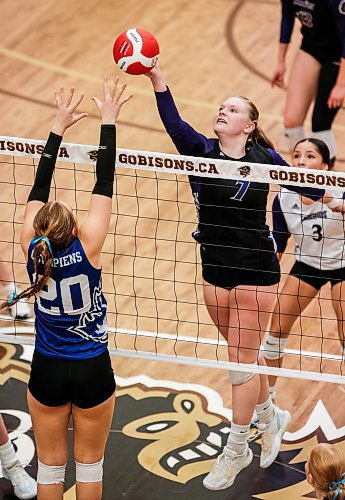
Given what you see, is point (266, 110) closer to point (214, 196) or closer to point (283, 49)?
point (283, 49)

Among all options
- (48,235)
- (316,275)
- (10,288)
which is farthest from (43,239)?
(10,288)

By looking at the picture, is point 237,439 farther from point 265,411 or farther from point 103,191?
point 103,191

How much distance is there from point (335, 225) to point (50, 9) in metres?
6.62

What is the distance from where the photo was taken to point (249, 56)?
11.9 meters

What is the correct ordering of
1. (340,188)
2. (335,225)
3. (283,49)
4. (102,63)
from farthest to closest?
(102,63) → (283,49) → (335,225) → (340,188)

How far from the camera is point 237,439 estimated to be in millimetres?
6746

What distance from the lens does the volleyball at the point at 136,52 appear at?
250 inches

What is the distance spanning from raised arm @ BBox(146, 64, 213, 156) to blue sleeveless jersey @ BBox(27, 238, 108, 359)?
996mm

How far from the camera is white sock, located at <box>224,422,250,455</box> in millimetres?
6695

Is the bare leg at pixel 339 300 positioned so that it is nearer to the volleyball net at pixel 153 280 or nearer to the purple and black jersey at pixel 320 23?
the volleyball net at pixel 153 280

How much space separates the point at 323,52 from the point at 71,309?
425 centimetres

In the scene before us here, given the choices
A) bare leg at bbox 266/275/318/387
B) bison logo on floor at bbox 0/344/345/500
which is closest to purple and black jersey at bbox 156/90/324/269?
bare leg at bbox 266/275/318/387

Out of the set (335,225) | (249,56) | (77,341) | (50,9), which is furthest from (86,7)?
(77,341)

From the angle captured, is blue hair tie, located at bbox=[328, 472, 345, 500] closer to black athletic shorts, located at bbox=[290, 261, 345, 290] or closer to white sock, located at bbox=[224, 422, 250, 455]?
white sock, located at bbox=[224, 422, 250, 455]
